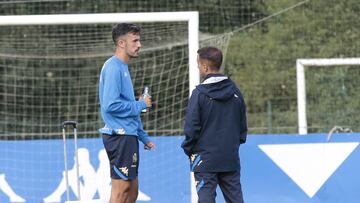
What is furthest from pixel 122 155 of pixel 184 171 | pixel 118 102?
pixel 184 171

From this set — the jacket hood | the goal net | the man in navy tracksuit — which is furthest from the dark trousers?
the goal net

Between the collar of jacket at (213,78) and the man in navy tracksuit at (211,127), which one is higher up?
the collar of jacket at (213,78)

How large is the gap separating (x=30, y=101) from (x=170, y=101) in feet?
18.3

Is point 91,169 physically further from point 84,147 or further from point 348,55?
point 348,55

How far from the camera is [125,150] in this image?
6770 mm

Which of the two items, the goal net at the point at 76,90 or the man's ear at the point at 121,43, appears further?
the goal net at the point at 76,90

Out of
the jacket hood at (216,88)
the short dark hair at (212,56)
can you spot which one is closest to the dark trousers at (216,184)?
the jacket hood at (216,88)

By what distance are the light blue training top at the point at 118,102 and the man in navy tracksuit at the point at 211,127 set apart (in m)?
0.47

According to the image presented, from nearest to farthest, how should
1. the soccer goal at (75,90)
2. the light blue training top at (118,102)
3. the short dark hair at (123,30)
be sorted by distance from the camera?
the light blue training top at (118,102) → the short dark hair at (123,30) → the soccer goal at (75,90)

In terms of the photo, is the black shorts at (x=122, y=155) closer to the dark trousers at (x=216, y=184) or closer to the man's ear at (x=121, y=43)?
the dark trousers at (x=216, y=184)

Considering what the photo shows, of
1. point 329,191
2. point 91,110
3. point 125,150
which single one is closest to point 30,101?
point 91,110

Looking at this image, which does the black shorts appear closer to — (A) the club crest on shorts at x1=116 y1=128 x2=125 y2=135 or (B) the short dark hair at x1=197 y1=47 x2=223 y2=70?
(A) the club crest on shorts at x1=116 y1=128 x2=125 y2=135

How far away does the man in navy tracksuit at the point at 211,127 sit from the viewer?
22.1 ft

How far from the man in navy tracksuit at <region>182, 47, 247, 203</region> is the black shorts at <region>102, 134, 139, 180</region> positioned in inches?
17.7
